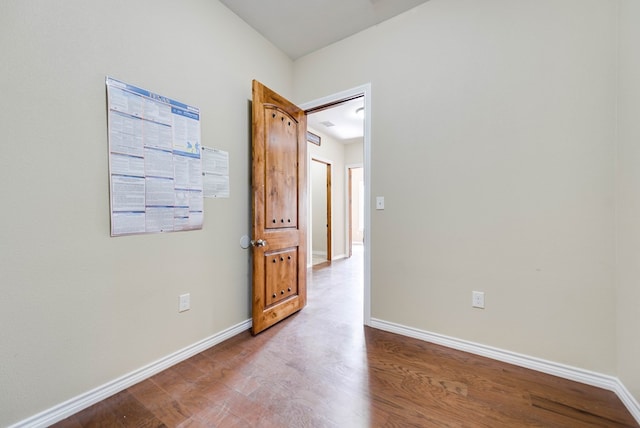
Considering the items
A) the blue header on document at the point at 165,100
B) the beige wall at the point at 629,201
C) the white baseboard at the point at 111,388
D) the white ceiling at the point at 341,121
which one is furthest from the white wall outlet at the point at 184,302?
the white ceiling at the point at 341,121

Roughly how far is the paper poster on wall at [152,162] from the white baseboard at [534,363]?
6.81 ft

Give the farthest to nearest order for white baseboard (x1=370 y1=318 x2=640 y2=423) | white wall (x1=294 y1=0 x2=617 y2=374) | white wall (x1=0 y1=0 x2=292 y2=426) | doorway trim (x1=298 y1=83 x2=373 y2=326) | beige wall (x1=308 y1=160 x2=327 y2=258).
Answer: beige wall (x1=308 y1=160 x2=327 y2=258) < doorway trim (x1=298 y1=83 x2=373 y2=326) < white wall (x1=294 y1=0 x2=617 y2=374) < white baseboard (x1=370 y1=318 x2=640 y2=423) < white wall (x1=0 y1=0 x2=292 y2=426)

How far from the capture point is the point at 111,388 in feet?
4.92

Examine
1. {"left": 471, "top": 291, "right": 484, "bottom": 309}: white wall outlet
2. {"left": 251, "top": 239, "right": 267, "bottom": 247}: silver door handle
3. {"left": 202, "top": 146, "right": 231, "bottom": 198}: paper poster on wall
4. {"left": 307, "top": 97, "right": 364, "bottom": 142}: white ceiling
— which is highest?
Answer: {"left": 307, "top": 97, "right": 364, "bottom": 142}: white ceiling

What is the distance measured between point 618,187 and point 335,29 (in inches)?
99.0

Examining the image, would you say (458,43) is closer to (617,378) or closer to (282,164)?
(282,164)

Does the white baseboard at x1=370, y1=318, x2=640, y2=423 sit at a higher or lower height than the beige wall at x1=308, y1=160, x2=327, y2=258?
lower

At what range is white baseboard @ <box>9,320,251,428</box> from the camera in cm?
128

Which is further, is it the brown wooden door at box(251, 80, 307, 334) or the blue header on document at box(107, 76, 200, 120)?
the brown wooden door at box(251, 80, 307, 334)

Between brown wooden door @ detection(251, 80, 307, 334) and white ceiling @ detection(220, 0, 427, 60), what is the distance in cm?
64

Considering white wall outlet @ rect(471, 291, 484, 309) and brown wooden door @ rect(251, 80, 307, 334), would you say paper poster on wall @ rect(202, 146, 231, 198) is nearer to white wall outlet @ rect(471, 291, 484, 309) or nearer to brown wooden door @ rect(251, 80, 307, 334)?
brown wooden door @ rect(251, 80, 307, 334)

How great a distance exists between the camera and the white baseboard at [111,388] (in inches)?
50.3

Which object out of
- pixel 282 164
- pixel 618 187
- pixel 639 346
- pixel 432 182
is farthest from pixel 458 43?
pixel 639 346

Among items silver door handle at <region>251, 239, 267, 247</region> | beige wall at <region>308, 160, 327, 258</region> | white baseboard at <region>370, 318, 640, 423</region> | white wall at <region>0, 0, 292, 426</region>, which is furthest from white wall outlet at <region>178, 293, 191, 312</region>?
beige wall at <region>308, 160, 327, 258</region>
